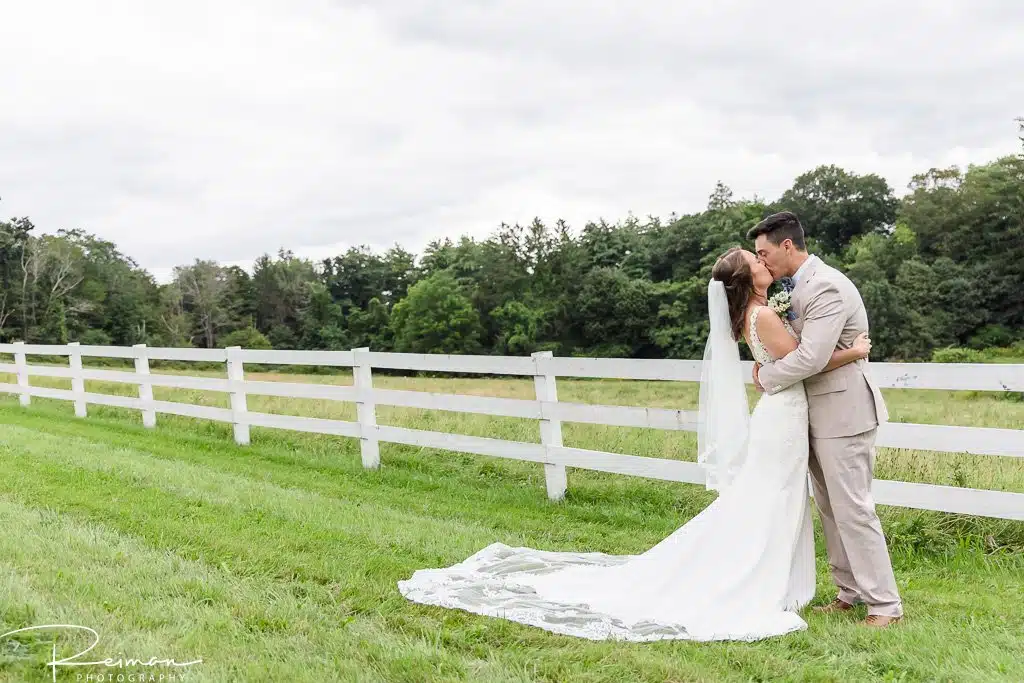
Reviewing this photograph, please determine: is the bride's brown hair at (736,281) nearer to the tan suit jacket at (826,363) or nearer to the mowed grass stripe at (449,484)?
the tan suit jacket at (826,363)

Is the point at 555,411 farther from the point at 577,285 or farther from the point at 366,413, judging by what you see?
the point at 577,285

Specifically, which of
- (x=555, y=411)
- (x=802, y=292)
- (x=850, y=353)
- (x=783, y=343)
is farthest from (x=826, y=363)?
(x=555, y=411)

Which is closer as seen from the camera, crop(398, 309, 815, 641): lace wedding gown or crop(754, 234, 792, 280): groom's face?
crop(398, 309, 815, 641): lace wedding gown

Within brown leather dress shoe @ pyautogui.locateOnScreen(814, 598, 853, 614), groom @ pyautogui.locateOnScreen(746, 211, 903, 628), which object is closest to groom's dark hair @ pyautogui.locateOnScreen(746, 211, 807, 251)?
groom @ pyautogui.locateOnScreen(746, 211, 903, 628)

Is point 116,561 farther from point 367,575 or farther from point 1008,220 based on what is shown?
point 1008,220

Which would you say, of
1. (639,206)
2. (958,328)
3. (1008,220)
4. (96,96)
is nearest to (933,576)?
(96,96)

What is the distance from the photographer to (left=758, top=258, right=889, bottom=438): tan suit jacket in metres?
3.97

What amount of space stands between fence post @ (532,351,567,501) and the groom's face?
2853 millimetres

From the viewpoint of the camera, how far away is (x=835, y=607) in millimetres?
4184

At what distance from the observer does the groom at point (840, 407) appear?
3969 mm

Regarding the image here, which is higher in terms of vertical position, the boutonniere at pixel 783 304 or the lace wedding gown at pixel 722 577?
the boutonniere at pixel 783 304

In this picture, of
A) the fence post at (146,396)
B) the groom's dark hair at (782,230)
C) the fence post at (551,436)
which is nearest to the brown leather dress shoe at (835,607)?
the groom's dark hair at (782,230)

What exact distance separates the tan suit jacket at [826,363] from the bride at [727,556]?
3.1 inches

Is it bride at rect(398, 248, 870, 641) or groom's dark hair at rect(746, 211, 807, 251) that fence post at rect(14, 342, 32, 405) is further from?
groom's dark hair at rect(746, 211, 807, 251)
